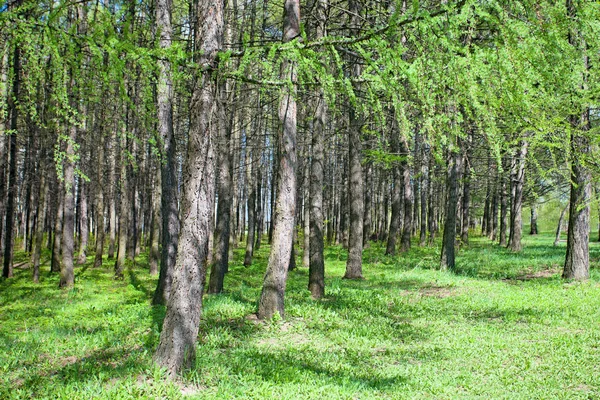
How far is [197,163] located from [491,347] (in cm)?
529

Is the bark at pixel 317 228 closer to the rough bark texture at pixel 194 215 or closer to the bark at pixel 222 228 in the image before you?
the bark at pixel 222 228

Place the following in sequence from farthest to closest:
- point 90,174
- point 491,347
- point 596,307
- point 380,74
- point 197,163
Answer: point 90,174
point 596,307
point 491,347
point 197,163
point 380,74

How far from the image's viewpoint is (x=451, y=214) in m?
15.1

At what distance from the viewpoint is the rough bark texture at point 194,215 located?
5238 mm

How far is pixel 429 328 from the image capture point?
821 centimetres

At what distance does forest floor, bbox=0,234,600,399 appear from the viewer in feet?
17.2

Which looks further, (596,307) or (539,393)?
(596,307)

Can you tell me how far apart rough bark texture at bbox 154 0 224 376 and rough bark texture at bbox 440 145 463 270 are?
37.8 feet

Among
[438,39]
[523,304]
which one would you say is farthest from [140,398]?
[523,304]

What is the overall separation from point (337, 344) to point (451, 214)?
9255 millimetres

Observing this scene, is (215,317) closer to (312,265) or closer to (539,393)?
(312,265)

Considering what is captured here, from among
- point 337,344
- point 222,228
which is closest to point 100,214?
point 222,228

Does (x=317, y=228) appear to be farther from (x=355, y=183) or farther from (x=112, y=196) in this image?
(x=112, y=196)

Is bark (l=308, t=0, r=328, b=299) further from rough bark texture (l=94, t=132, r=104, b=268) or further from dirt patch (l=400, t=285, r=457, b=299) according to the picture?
rough bark texture (l=94, t=132, r=104, b=268)
